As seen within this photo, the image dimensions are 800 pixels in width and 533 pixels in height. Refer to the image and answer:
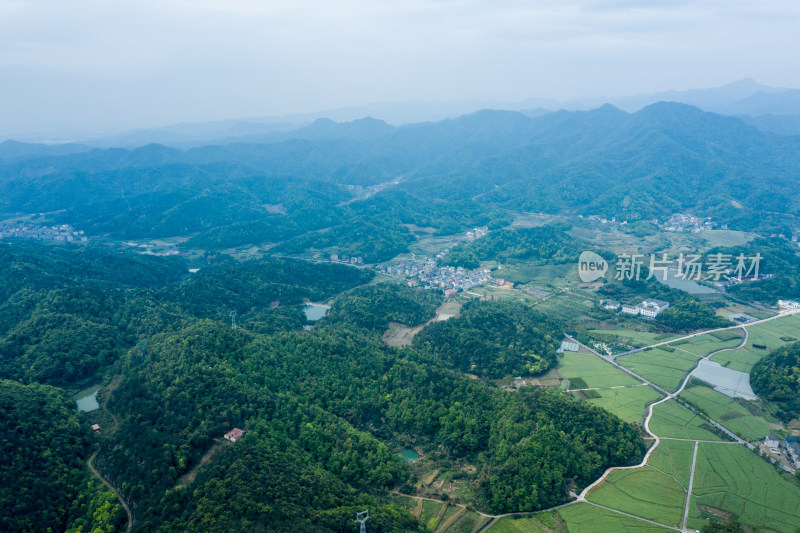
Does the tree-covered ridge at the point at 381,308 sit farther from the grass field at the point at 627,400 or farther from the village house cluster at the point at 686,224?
the village house cluster at the point at 686,224

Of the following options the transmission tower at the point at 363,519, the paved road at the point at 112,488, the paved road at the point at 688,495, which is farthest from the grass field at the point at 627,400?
the paved road at the point at 112,488

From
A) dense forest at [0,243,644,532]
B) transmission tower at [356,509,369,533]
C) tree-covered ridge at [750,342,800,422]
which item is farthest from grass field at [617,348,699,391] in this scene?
transmission tower at [356,509,369,533]

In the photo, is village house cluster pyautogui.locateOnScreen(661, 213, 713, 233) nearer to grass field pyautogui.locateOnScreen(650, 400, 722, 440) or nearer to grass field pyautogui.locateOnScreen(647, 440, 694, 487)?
grass field pyautogui.locateOnScreen(650, 400, 722, 440)

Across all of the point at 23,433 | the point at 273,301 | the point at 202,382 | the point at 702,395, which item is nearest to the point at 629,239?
the point at 702,395

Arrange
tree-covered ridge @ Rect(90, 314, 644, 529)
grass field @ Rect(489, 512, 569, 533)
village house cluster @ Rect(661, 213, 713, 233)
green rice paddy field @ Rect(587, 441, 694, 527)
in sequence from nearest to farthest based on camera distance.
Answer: grass field @ Rect(489, 512, 569, 533) → green rice paddy field @ Rect(587, 441, 694, 527) → tree-covered ridge @ Rect(90, 314, 644, 529) → village house cluster @ Rect(661, 213, 713, 233)

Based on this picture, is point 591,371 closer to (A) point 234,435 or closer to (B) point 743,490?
(B) point 743,490

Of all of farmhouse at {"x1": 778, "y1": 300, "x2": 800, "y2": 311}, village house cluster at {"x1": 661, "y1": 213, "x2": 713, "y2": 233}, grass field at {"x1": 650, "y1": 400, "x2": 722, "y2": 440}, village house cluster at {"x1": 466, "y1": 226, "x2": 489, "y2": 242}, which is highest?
village house cluster at {"x1": 661, "y1": 213, "x2": 713, "y2": 233}
